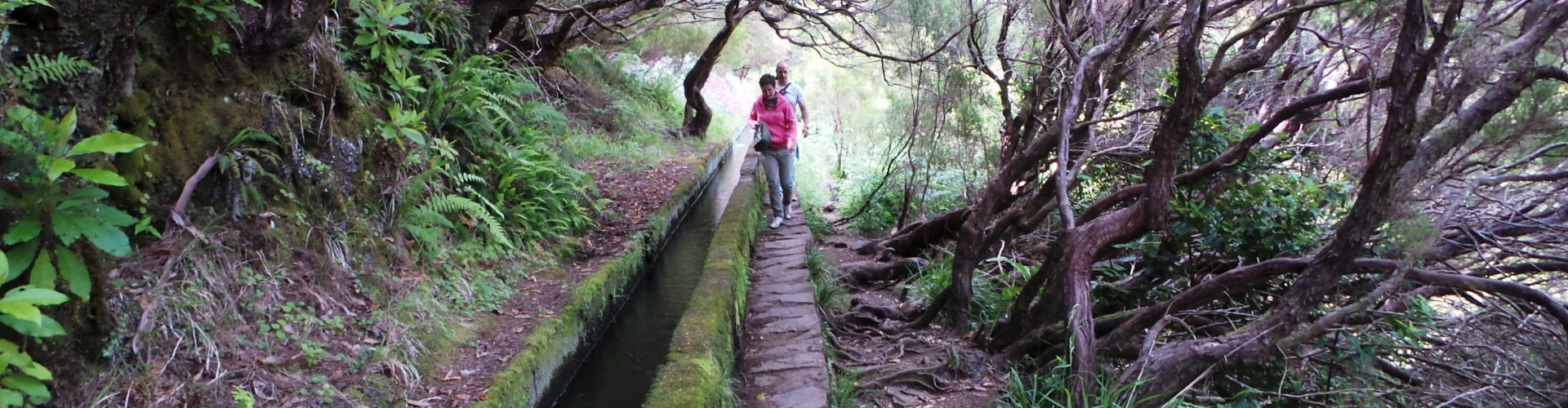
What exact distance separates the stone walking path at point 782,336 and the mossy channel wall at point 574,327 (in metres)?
0.98

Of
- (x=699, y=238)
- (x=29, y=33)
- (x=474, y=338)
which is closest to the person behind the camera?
(x=29, y=33)

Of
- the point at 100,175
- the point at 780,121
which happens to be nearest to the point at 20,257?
the point at 100,175

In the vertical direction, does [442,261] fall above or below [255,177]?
below

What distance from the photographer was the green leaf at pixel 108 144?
2.75m

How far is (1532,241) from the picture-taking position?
3275mm

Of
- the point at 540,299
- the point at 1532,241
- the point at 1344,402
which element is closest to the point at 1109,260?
the point at 1344,402

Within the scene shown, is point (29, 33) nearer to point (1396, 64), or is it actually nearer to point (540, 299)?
point (540, 299)

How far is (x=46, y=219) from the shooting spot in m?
2.80

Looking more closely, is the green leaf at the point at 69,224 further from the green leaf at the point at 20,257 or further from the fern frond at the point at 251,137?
the fern frond at the point at 251,137

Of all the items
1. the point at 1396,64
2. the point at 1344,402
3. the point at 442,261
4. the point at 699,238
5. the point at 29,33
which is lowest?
the point at 699,238

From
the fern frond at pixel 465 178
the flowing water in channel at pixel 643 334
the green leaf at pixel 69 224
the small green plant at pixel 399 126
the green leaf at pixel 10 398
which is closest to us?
the green leaf at pixel 10 398

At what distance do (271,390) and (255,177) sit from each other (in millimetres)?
1266

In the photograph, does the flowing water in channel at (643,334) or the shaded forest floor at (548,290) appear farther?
the flowing water in channel at (643,334)

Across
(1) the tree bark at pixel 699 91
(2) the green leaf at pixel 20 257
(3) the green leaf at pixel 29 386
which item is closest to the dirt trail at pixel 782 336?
(3) the green leaf at pixel 29 386
